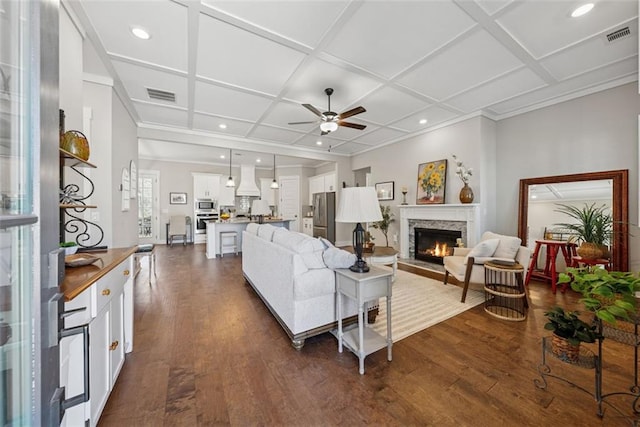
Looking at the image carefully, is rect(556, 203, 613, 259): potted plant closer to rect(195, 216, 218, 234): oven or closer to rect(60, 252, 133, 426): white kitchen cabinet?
rect(60, 252, 133, 426): white kitchen cabinet

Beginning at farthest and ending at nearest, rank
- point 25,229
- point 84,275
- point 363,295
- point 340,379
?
1. point 363,295
2. point 340,379
3. point 84,275
4. point 25,229

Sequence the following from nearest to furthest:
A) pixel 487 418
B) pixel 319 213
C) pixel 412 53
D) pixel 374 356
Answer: pixel 487 418 < pixel 374 356 < pixel 412 53 < pixel 319 213

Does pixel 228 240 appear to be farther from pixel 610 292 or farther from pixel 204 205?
pixel 610 292

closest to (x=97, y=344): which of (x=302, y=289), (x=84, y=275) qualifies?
(x=84, y=275)

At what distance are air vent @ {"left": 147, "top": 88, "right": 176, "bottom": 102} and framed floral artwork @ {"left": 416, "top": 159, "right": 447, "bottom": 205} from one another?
15.4 feet

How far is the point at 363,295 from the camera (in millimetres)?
1822

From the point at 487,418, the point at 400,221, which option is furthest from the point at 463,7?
the point at 400,221

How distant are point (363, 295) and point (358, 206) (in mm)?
696

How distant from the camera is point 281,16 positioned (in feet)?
6.96

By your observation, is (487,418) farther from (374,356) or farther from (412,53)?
(412,53)

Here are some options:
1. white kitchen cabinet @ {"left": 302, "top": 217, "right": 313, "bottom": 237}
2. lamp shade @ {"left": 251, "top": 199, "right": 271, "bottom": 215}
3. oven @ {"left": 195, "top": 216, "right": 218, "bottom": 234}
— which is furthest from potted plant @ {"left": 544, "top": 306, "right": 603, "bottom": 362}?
oven @ {"left": 195, "top": 216, "right": 218, "bottom": 234}

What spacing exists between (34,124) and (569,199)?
17.6 feet

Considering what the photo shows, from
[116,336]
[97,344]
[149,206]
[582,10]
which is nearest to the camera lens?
[97,344]

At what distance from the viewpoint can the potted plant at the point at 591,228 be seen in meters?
3.04
